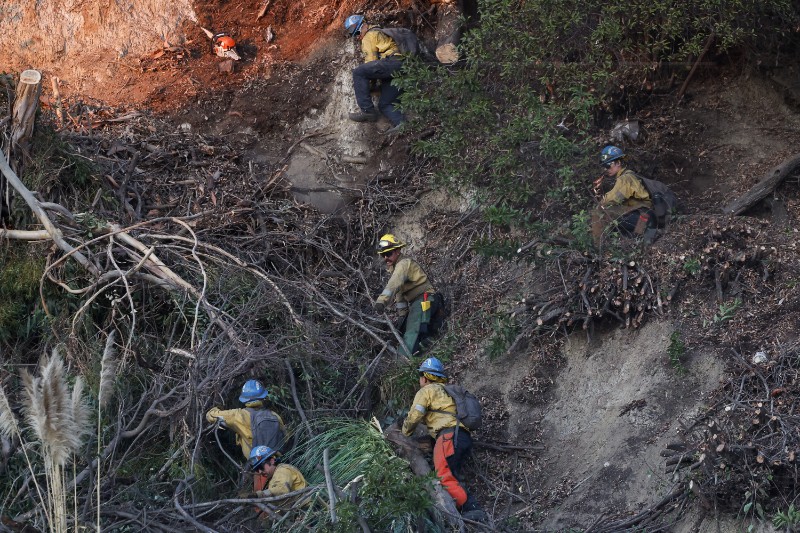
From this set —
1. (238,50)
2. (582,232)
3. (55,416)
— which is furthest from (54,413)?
(238,50)

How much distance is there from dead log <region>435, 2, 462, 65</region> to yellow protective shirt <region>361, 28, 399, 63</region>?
58 centimetres

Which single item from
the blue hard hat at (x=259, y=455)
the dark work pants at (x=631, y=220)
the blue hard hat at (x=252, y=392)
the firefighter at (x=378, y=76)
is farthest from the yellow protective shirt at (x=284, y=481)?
the firefighter at (x=378, y=76)

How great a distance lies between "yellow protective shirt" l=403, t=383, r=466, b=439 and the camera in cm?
945

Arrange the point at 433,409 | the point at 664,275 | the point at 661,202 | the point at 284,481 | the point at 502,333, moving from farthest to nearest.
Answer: the point at 661,202
the point at 502,333
the point at 664,275
the point at 433,409
the point at 284,481

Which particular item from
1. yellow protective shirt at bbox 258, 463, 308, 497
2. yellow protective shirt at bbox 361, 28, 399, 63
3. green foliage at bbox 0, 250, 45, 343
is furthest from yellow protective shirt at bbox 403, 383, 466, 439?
yellow protective shirt at bbox 361, 28, 399, 63

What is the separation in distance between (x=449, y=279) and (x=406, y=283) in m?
0.95

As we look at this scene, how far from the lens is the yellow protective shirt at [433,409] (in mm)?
9453

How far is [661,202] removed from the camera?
37.1 ft

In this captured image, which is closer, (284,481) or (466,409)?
(284,481)

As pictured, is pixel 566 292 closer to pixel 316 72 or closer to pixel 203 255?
pixel 203 255

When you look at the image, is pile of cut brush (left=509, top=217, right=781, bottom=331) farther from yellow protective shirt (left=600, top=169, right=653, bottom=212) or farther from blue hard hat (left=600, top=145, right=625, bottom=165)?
blue hard hat (left=600, top=145, right=625, bottom=165)

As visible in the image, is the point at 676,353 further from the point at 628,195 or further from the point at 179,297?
the point at 179,297

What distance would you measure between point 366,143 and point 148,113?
2.73 metres

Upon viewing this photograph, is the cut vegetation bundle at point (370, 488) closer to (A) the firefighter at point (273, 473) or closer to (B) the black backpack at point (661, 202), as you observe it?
(A) the firefighter at point (273, 473)
